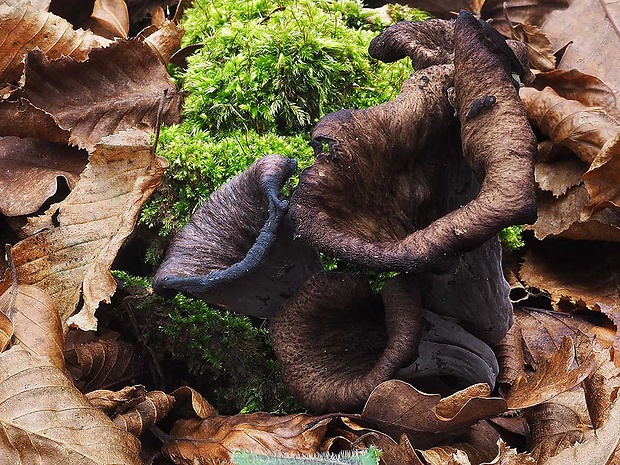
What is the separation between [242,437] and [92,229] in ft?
3.83

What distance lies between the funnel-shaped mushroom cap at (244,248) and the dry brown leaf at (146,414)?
1.56 ft

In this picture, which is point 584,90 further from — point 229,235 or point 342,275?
point 229,235

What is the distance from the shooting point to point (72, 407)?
2414 millimetres

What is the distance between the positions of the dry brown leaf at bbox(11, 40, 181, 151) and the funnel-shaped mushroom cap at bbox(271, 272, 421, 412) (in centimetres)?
160

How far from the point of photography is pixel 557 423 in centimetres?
266

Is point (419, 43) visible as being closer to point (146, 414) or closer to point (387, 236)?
point (387, 236)

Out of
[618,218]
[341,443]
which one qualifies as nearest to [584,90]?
[618,218]

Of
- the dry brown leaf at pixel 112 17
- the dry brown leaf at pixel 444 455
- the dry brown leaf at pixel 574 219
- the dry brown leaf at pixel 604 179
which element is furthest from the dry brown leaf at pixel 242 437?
the dry brown leaf at pixel 112 17

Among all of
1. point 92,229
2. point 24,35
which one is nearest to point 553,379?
point 92,229

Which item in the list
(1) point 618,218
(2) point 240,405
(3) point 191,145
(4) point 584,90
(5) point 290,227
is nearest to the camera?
(5) point 290,227

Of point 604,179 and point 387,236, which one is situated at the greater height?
point 387,236

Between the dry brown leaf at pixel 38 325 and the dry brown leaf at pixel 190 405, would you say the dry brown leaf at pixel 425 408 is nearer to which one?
the dry brown leaf at pixel 190 405

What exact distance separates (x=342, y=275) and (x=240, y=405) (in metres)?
0.85

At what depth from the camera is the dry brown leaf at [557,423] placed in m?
2.58
